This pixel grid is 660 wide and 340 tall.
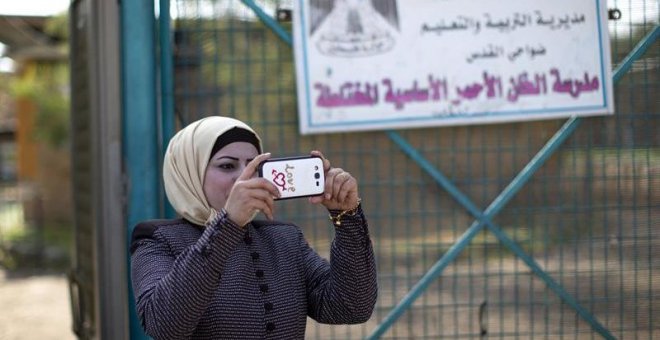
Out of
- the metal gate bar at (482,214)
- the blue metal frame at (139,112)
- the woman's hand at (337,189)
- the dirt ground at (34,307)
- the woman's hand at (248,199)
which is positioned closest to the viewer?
the woman's hand at (248,199)

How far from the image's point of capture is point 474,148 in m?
3.40

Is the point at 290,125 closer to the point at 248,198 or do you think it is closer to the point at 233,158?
the point at 233,158

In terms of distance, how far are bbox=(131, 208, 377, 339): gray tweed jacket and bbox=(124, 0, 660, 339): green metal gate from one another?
132 centimetres

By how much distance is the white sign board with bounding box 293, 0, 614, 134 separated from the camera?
328 centimetres

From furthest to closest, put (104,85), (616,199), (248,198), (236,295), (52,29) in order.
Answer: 1. (52,29)
2. (616,199)
3. (104,85)
4. (236,295)
5. (248,198)

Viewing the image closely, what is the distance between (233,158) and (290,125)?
1.47 metres

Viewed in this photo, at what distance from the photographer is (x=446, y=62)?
332 centimetres

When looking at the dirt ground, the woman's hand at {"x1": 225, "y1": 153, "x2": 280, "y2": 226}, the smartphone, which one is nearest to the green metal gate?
the smartphone

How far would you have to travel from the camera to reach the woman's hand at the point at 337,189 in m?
1.78

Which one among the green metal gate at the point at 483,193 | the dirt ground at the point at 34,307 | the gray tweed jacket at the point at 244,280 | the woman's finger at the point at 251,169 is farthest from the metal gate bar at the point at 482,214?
the dirt ground at the point at 34,307

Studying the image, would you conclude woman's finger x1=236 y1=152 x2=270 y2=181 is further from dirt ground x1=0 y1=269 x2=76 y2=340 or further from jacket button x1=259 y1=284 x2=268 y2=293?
dirt ground x1=0 y1=269 x2=76 y2=340

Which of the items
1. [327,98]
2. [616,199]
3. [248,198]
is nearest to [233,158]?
[248,198]

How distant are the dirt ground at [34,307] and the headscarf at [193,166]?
5.77 m

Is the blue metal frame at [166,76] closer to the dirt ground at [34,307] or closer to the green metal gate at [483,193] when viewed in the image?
the green metal gate at [483,193]
